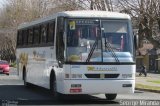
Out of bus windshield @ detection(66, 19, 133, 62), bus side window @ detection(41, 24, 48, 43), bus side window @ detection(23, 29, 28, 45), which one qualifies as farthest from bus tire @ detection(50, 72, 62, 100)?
bus side window @ detection(23, 29, 28, 45)

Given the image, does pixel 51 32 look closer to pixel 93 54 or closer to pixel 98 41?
pixel 98 41

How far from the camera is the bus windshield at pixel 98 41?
16.9m

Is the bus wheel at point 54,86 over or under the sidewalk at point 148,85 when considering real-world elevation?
over

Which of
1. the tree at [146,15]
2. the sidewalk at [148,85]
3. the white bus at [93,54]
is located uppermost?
the tree at [146,15]

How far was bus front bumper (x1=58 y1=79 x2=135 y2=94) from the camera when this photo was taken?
16.7 meters

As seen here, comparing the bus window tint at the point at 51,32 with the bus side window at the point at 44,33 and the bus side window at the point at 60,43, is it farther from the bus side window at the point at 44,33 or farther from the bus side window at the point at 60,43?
the bus side window at the point at 60,43

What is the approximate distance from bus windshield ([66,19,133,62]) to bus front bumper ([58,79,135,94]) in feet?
2.46

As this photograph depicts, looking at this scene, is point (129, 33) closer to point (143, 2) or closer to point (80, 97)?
point (80, 97)

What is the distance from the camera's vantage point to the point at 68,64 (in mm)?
16766

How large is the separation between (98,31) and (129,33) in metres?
1.13

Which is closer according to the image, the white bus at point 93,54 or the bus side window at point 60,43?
the white bus at point 93,54

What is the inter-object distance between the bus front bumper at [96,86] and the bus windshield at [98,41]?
29.5 inches

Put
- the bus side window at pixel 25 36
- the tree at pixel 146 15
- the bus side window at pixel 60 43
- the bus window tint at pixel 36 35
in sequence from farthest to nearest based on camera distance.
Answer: the tree at pixel 146 15 < the bus side window at pixel 25 36 < the bus window tint at pixel 36 35 < the bus side window at pixel 60 43

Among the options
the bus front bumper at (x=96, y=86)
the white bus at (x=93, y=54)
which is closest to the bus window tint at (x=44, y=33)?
the white bus at (x=93, y=54)
